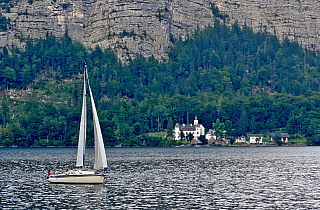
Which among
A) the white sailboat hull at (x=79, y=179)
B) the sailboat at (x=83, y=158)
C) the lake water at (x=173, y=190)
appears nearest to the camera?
the lake water at (x=173, y=190)

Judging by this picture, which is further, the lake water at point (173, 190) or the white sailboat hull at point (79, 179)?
the white sailboat hull at point (79, 179)

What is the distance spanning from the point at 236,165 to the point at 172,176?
3072 centimetres

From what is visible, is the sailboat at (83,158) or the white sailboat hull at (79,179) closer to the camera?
the sailboat at (83,158)

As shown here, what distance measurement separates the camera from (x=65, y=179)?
87562 mm

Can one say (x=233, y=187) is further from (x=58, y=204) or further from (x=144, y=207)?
(x=58, y=204)

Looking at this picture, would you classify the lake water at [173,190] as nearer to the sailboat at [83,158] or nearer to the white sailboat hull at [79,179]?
the white sailboat hull at [79,179]

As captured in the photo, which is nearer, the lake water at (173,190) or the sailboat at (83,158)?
the lake water at (173,190)

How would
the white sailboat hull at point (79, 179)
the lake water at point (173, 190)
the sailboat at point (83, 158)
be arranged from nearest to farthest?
the lake water at point (173, 190), the sailboat at point (83, 158), the white sailboat hull at point (79, 179)

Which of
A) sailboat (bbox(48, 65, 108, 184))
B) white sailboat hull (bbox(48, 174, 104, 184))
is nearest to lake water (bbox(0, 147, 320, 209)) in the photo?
white sailboat hull (bbox(48, 174, 104, 184))

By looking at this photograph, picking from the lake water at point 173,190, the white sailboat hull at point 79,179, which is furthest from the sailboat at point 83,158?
the lake water at point 173,190

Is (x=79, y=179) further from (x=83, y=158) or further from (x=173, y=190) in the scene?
(x=173, y=190)

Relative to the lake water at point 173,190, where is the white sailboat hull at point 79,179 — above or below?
above

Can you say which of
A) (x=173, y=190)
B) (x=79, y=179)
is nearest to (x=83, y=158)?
(x=79, y=179)

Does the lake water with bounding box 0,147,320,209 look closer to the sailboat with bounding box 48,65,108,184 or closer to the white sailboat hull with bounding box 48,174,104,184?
the white sailboat hull with bounding box 48,174,104,184
